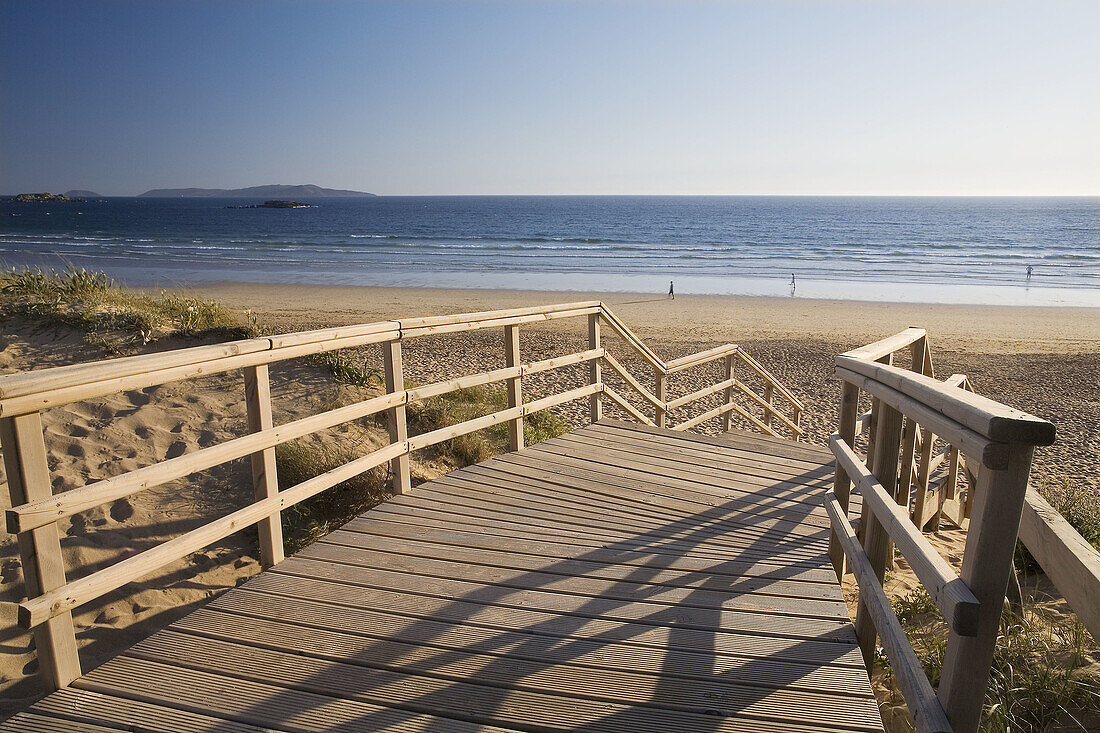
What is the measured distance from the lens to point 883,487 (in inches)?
113

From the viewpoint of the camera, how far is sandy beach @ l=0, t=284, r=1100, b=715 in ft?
13.2

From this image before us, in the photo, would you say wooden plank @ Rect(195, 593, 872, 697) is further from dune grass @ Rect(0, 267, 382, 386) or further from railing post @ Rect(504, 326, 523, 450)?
dune grass @ Rect(0, 267, 382, 386)

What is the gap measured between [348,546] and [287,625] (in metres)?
0.81

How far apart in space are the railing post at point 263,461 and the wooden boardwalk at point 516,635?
0.35 ft

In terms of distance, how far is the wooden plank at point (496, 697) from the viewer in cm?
230

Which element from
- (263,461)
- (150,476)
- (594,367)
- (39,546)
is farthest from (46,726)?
(594,367)

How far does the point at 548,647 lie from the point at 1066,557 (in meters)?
1.81

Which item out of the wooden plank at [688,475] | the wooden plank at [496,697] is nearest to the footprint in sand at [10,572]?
the wooden plank at [496,697]

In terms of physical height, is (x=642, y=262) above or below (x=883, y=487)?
below

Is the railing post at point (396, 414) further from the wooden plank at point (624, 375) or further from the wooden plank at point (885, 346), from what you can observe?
the wooden plank at point (885, 346)

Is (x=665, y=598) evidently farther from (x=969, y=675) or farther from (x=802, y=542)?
(x=969, y=675)

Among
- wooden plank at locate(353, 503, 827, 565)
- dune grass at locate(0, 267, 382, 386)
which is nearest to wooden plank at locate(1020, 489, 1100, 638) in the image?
wooden plank at locate(353, 503, 827, 565)


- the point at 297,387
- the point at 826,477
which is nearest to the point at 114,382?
the point at 297,387

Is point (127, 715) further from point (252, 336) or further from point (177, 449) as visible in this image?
point (252, 336)
